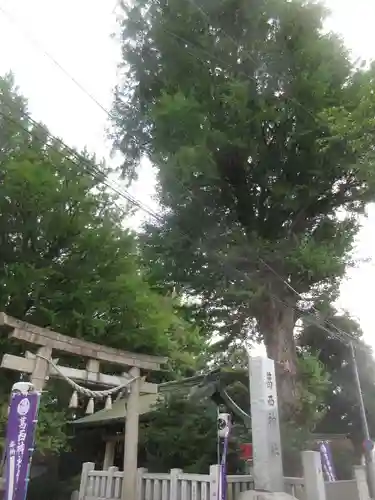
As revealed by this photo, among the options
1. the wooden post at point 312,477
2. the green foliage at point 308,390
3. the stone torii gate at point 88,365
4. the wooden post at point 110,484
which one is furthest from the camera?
the green foliage at point 308,390

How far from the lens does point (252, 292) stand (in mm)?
10141

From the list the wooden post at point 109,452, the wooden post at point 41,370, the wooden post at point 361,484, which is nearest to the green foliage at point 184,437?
the wooden post at point 361,484

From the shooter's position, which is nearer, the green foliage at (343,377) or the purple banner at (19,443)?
the purple banner at (19,443)

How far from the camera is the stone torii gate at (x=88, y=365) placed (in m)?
7.21

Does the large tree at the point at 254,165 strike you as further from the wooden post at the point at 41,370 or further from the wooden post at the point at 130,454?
the wooden post at the point at 41,370

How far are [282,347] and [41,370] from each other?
18.1 feet

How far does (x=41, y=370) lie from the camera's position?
7.37 metres

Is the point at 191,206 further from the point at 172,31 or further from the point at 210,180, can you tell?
the point at 172,31

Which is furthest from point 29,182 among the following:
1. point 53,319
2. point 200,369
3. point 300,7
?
point 200,369

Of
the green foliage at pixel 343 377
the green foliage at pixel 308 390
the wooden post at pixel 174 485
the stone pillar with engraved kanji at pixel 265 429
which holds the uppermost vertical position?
the green foliage at pixel 343 377

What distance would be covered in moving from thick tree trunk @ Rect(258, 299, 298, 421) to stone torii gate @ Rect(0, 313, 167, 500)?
2.69 m

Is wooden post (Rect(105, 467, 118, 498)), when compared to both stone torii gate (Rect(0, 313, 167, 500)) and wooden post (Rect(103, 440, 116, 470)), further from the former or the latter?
wooden post (Rect(103, 440, 116, 470))

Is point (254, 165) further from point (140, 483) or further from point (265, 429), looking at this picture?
point (140, 483)

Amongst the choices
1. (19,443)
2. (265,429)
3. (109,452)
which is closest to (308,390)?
(265,429)
